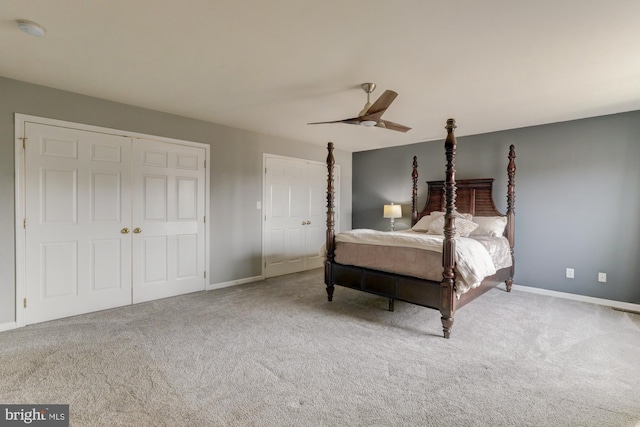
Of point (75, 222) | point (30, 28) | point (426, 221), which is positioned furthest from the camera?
point (426, 221)

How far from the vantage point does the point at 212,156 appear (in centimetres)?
441

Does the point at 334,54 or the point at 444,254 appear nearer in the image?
the point at 334,54

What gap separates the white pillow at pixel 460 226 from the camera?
417cm

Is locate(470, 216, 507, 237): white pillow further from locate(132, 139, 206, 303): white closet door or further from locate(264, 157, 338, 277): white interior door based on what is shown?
locate(132, 139, 206, 303): white closet door

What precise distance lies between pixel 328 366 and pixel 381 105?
7.39ft

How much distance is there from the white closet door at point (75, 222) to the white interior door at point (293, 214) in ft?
6.88

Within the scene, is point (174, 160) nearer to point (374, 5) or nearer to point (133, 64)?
point (133, 64)

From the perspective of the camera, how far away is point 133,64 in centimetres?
261

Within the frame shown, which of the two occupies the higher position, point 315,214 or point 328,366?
point 315,214

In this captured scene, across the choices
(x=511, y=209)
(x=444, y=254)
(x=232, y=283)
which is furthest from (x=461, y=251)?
(x=232, y=283)

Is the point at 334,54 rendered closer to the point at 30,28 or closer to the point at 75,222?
the point at 30,28

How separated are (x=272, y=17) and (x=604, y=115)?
14.4 ft

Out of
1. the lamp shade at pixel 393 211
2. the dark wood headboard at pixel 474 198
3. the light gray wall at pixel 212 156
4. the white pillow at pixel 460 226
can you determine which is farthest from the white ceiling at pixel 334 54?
the lamp shade at pixel 393 211

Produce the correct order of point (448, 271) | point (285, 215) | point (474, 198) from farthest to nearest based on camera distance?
point (285, 215) → point (474, 198) → point (448, 271)
